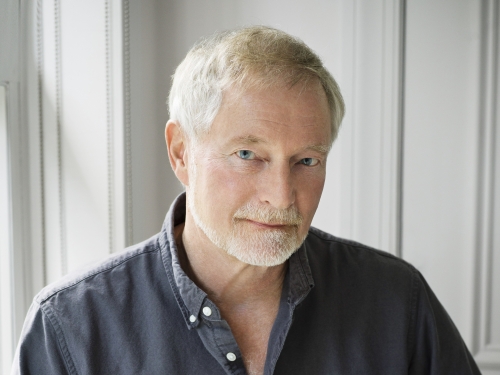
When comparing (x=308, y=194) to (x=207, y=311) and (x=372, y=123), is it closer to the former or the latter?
(x=207, y=311)

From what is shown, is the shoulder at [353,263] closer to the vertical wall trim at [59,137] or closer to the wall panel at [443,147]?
the wall panel at [443,147]

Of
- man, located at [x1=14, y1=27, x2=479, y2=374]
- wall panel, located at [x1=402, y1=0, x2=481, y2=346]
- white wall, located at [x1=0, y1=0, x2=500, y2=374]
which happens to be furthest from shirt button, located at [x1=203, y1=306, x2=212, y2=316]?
wall panel, located at [x1=402, y1=0, x2=481, y2=346]

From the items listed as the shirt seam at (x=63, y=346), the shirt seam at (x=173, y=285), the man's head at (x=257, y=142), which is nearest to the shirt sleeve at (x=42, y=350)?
the shirt seam at (x=63, y=346)

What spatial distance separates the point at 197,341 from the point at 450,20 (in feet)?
3.78

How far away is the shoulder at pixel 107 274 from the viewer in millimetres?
1114

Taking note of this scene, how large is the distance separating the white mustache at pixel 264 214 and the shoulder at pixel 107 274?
0.25m

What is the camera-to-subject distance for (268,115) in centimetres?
101

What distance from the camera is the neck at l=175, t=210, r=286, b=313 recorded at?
115 cm

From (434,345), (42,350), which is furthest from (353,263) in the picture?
(42,350)

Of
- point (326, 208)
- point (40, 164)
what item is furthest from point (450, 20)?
point (40, 164)

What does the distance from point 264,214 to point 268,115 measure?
181 mm

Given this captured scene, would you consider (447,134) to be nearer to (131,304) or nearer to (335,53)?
(335,53)

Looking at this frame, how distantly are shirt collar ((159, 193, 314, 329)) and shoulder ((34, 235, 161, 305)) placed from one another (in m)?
0.04

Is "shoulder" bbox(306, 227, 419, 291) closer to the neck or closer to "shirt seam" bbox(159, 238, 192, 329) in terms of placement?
the neck
